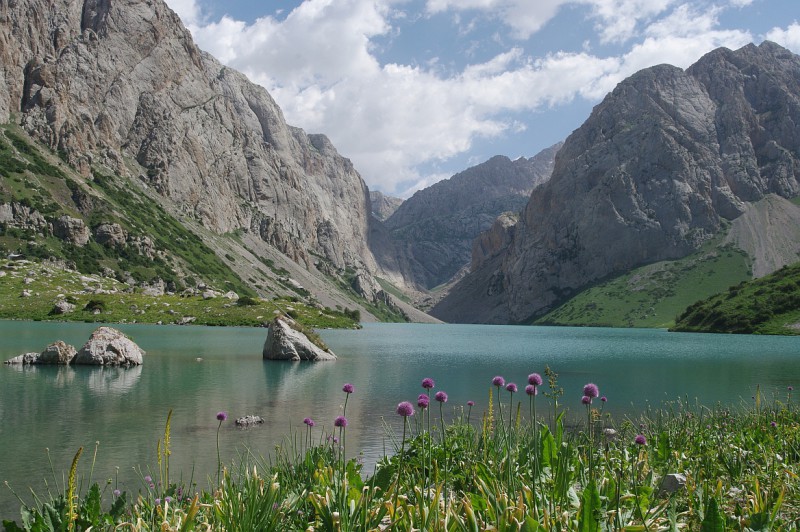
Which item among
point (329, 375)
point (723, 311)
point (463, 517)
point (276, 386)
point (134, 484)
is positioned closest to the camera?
point (463, 517)

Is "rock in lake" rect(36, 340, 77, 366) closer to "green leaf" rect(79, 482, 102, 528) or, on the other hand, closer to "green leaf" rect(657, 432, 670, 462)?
"green leaf" rect(79, 482, 102, 528)

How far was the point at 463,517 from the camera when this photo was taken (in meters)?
5.89

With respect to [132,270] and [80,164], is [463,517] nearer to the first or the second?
[132,270]

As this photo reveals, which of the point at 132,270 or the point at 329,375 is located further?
the point at 132,270

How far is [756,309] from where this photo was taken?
13038 centimetres

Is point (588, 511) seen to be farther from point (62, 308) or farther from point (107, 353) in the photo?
point (62, 308)

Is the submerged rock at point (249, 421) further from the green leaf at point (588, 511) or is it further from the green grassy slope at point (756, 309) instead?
the green grassy slope at point (756, 309)

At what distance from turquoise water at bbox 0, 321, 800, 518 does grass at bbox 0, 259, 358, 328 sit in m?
41.2

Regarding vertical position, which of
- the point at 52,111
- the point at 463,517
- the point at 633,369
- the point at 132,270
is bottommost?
the point at 633,369

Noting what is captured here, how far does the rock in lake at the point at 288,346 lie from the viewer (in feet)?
159

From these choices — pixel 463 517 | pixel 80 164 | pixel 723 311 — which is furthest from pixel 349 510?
pixel 80 164

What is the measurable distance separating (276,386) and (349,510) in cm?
2677

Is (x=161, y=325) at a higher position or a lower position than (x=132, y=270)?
lower

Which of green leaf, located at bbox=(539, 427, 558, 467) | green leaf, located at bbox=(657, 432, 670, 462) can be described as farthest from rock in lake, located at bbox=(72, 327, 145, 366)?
green leaf, located at bbox=(539, 427, 558, 467)
